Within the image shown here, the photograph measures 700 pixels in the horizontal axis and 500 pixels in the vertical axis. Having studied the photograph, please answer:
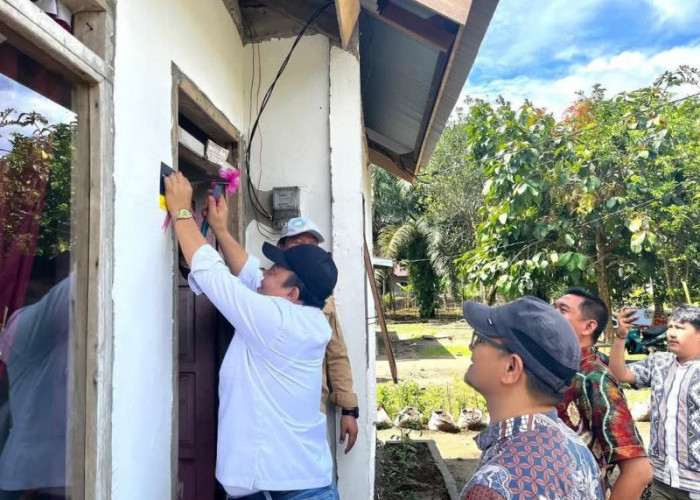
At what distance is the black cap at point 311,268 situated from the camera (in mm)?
2131

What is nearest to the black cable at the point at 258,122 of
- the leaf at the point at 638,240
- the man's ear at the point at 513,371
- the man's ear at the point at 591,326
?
the man's ear at the point at 591,326

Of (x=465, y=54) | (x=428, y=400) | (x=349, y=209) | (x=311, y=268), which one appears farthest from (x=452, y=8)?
(x=428, y=400)

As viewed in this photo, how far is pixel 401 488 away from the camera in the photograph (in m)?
4.95

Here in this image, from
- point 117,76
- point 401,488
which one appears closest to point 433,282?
point 401,488

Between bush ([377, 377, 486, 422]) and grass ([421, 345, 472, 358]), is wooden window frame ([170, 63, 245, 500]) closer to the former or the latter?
bush ([377, 377, 486, 422])

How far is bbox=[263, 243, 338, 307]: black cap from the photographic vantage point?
2.13 m

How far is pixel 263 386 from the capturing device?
2031 mm

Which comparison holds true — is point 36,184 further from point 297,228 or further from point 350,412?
point 350,412

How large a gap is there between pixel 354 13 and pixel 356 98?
0.55 metres

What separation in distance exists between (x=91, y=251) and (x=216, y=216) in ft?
2.70

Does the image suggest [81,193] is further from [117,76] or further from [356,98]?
[356,98]

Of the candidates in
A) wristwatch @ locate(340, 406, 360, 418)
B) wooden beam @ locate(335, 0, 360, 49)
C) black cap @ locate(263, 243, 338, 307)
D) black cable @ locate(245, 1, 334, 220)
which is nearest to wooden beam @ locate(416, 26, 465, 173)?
wooden beam @ locate(335, 0, 360, 49)

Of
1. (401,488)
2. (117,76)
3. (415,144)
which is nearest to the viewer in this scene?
(117,76)

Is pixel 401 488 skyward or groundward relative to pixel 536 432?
groundward
